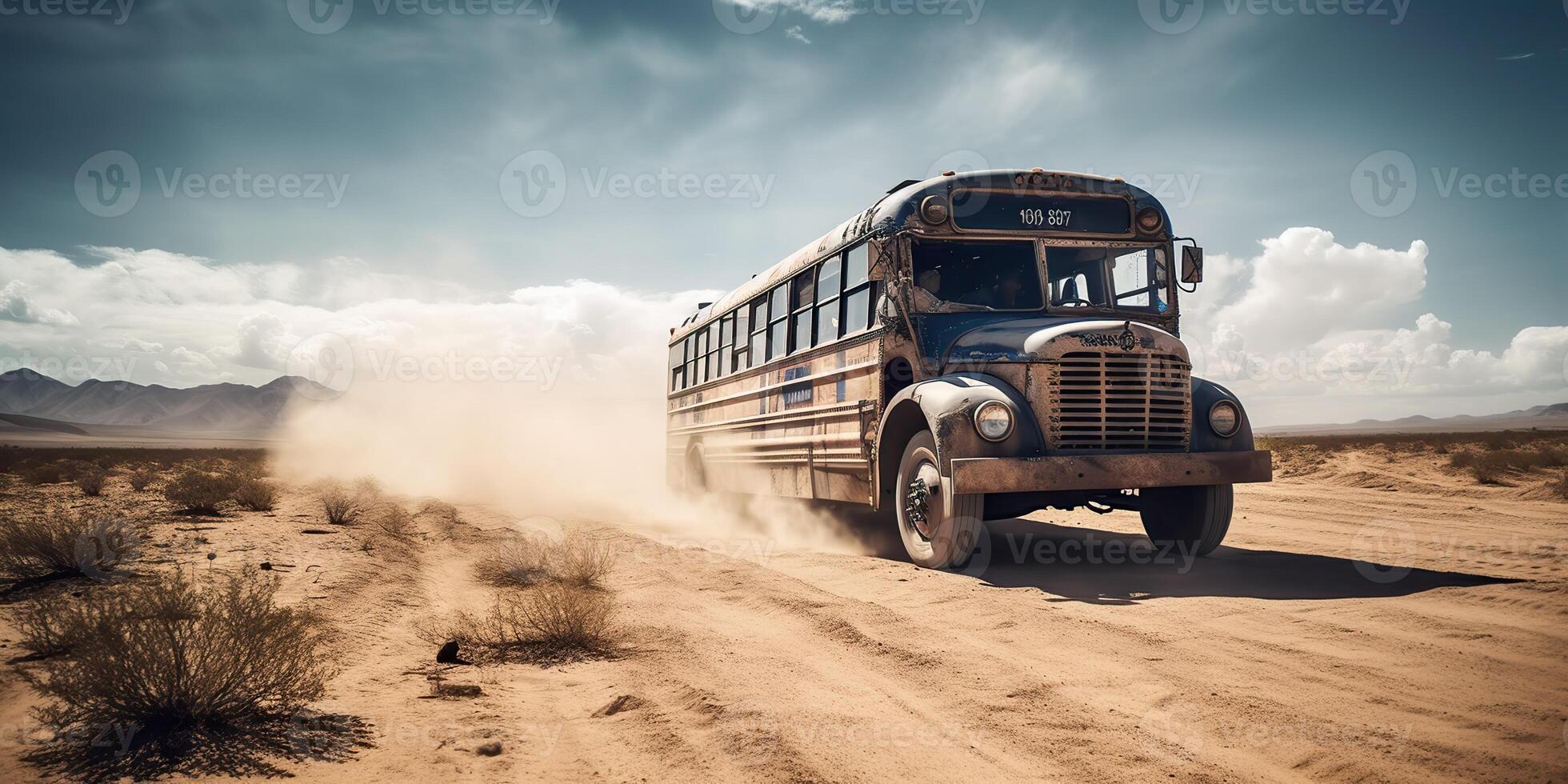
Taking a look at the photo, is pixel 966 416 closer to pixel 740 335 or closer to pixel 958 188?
pixel 958 188

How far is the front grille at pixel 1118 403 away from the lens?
636 centimetres

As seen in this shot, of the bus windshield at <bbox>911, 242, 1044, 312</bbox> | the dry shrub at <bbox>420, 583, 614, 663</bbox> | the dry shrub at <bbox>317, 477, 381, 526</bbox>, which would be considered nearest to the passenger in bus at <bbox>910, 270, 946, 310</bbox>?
the bus windshield at <bbox>911, 242, 1044, 312</bbox>

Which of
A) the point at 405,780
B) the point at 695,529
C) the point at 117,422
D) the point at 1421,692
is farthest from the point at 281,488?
the point at 117,422

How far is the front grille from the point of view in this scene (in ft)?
20.9

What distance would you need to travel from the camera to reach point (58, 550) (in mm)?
6473

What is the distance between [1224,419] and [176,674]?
23.4 ft

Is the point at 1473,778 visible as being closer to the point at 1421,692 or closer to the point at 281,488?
the point at 1421,692

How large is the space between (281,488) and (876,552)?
56.4ft

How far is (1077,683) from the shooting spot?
362 cm

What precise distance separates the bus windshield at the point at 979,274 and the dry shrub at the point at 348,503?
28.1ft

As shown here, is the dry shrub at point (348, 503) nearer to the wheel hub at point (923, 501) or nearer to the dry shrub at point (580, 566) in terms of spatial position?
the dry shrub at point (580, 566)

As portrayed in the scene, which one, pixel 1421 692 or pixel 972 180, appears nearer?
pixel 1421 692

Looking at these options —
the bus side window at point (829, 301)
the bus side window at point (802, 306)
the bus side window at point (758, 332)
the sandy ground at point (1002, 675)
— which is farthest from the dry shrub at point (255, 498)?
the bus side window at point (829, 301)

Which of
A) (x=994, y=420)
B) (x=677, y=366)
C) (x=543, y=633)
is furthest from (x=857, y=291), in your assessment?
(x=677, y=366)
